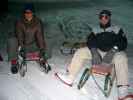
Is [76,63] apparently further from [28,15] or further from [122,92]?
[28,15]

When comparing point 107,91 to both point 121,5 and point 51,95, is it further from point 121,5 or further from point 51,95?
point 121,5

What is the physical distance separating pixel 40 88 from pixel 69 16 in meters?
5.81

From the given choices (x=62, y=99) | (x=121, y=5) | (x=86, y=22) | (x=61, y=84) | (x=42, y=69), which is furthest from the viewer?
(x=121, y=5)

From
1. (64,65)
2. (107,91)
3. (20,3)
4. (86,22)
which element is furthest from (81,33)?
(20,3)

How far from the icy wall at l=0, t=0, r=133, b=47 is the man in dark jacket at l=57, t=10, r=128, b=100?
310cm

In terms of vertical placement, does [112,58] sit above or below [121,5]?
below

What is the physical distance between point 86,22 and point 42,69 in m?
4.36

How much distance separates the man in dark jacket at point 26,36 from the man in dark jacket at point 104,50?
0.91m

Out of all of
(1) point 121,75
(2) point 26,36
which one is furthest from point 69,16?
(1) point 121,75

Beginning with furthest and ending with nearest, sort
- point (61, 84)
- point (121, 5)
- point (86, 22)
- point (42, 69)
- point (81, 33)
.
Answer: point (121, 5), point (86, 22), point (81, 33), point (42, 69), point (61, 84)

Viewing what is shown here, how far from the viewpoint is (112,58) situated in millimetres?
6309

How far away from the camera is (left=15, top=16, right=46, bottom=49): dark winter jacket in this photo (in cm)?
702

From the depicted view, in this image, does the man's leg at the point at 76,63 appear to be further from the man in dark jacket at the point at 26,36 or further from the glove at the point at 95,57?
the man in dark jacket at the point at 26,36

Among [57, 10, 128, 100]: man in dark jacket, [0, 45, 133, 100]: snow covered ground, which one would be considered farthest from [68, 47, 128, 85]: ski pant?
[0, 45, 133, 100]: snow covered ground
